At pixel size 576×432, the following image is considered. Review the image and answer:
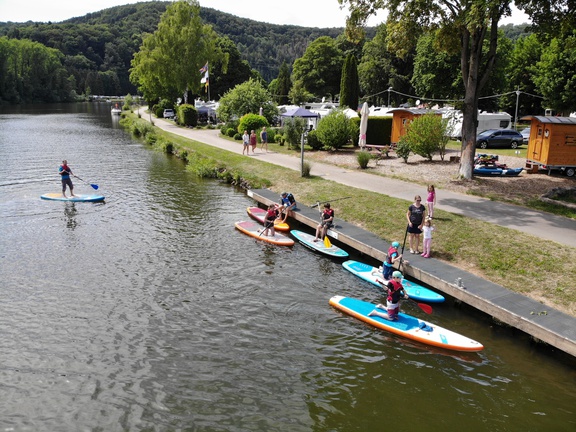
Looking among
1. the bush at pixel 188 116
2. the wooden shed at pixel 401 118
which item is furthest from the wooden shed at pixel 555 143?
the bush at pixel 188 116

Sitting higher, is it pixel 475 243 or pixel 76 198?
pixel 475 243

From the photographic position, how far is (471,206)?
19.7 meters

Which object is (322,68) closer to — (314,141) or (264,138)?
(264,138)

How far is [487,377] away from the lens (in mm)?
9984

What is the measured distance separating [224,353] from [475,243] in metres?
9.26

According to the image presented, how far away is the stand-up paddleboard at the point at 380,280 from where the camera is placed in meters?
13.0

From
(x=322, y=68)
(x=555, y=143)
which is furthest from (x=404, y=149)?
(x=322, y=68)

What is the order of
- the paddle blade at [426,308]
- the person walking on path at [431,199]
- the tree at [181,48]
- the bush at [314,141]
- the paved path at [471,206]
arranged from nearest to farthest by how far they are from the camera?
the paddle blade at [426,308] < the paved path at [471,206] < the person walking on path at [431,199] < the bush at [314,141] < the tree at [181,48]

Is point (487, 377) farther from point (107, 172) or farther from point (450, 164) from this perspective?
point (107, 172)

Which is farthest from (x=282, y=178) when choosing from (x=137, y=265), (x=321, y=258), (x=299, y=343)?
(x=299, y=343)

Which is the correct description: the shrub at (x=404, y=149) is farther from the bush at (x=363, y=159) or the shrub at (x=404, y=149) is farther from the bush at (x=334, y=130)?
the bush at (x=334, y=130)

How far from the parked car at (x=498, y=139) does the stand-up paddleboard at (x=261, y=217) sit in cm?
2142

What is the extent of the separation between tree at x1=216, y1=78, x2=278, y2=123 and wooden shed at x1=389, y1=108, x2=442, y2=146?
1744 cm

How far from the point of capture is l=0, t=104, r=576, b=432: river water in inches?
345
